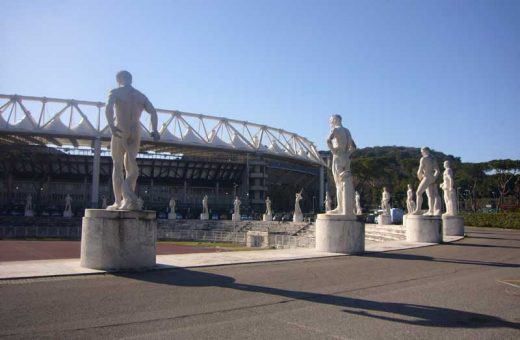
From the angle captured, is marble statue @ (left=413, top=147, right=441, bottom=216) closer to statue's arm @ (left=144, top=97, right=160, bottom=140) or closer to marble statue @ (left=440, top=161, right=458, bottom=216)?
marble statue @ (left=440, top=161, right=458, bottom=216)

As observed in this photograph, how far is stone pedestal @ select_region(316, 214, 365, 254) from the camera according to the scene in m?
12.7

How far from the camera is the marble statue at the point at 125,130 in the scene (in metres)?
9.24

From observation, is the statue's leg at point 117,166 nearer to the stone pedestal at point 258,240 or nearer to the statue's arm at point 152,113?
the statue's arm at point 152,113

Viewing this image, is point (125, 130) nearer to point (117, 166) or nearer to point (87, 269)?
point (117, 166)

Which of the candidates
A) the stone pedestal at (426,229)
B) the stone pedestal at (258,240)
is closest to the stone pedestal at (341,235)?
the stone pedestal at (426,229)

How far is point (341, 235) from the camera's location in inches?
502

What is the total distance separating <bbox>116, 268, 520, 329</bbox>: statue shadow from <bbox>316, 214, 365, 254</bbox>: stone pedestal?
5362mm

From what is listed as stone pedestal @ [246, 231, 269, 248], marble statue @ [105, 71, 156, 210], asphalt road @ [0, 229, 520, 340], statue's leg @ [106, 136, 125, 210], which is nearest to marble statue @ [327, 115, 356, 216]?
asphalt road @ [0, 229, 520, 340]

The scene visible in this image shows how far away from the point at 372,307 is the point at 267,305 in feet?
4.48

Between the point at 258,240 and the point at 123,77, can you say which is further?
the point at 258,240

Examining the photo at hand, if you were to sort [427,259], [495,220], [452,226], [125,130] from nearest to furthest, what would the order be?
[125,130], [427,259], [452,226], [495,220]

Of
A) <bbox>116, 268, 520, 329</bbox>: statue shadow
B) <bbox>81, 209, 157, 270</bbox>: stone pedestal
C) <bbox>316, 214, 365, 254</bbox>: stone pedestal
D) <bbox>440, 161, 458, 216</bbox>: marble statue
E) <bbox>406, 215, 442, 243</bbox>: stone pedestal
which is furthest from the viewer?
<bbox>440, 161, 458, 216</bbox>: marble statue

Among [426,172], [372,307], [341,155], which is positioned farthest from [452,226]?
[372,307]

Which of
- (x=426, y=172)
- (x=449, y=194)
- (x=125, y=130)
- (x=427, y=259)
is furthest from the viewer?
(x=449, y=194)
